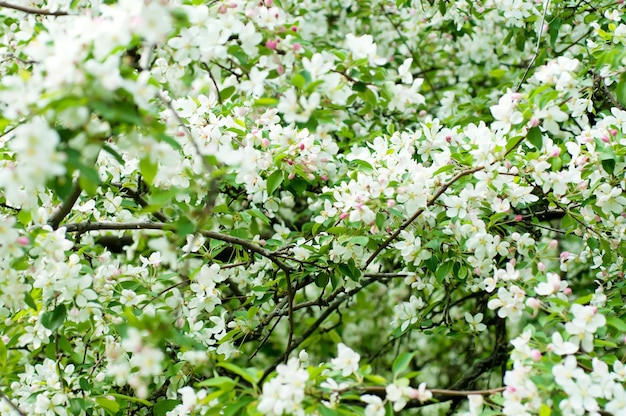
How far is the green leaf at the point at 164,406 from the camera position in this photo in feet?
8.33

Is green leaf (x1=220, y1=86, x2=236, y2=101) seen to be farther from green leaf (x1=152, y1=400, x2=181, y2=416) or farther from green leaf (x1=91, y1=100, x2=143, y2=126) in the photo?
green leaf (x1=152, y1=400, x2=181, y2=416)

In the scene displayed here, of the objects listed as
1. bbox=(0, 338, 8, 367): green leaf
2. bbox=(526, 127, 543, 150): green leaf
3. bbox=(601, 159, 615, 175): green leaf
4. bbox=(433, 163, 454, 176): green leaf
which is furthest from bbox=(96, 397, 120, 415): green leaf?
bbox=(601, 159, 615, 175): green leaf

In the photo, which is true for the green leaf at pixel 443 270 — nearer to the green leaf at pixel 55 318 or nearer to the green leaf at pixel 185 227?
the green leaf at pixel 185 227

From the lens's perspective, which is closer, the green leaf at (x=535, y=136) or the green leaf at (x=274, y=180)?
the green leaf at (x=535, y=136)

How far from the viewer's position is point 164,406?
255 cm

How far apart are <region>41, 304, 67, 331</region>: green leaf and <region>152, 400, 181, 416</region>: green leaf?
60 cm

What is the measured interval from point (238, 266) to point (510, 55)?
7.89 feet

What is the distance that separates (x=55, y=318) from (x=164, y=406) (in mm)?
631

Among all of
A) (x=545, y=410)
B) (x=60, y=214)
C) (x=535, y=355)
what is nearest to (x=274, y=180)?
(x=60, y=214)

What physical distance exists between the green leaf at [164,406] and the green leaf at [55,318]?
0.60 m

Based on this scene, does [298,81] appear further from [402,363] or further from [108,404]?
[108,404]

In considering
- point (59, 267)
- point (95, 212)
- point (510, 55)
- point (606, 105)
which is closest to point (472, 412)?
point (59, 267)

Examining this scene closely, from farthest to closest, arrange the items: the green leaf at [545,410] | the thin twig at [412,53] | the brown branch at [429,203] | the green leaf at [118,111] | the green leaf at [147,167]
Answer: the thin twig at [412,53] < the brown branch at [429,203] < the green leaf at [545,410] < the green leaf at [147,167] < the green leaf at [118,111]

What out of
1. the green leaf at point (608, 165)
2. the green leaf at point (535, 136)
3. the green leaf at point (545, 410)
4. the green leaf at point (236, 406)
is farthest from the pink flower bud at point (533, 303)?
the green leaf at point (236, 406)
